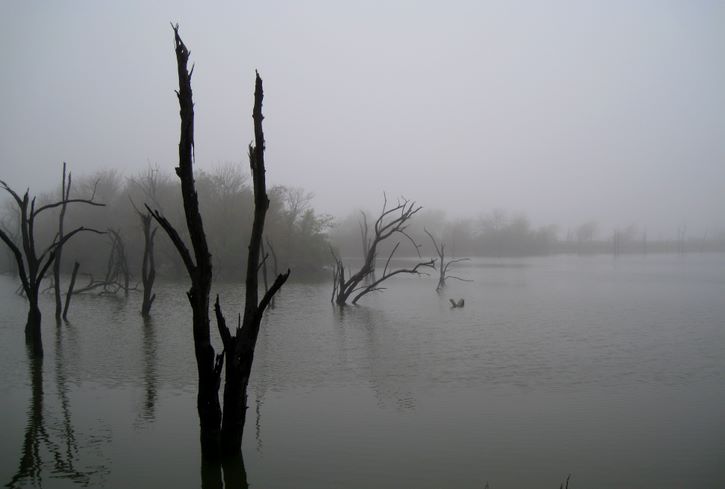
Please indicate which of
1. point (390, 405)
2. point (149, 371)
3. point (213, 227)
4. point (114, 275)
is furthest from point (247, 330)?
point (213, 227)

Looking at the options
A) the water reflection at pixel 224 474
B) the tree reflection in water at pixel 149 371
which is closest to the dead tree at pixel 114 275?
the tree reflection in water at pixel 149 371

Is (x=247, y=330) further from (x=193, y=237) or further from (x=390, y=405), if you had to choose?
(x=390, y=405)

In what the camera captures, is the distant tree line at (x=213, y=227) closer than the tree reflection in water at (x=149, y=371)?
No

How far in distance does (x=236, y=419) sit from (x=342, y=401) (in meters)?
2.67

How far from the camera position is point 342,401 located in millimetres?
7625

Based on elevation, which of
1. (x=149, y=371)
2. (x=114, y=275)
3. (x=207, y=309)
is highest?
(x=207, y=309)

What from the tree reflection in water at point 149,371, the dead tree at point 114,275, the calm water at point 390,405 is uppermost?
the dead tree at point 114,275

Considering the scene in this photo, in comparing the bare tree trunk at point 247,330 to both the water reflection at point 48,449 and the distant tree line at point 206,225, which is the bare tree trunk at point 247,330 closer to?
the water reflection at point 48,449

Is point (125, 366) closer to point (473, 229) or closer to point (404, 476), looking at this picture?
point (404, 476)

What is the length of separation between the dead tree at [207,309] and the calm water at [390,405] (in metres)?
0.46

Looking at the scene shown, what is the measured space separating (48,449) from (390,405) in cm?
401

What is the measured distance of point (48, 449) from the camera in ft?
18.1

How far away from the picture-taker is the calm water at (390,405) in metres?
5.27

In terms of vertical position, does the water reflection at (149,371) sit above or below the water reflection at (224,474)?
above
